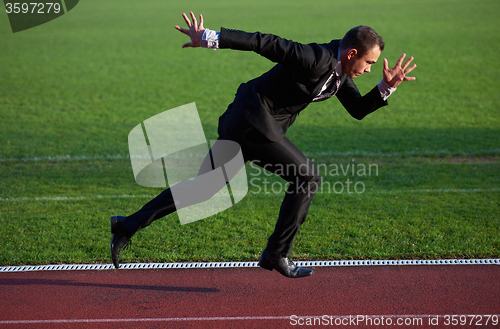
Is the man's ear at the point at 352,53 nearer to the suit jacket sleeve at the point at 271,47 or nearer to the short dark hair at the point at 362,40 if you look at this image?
the short dark hair at the point at 362,40

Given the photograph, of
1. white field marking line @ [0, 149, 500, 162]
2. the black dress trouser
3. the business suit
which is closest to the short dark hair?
the business suit

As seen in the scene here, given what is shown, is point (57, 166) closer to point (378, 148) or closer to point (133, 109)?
point (133, 109)

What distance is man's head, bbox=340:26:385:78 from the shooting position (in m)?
3.98

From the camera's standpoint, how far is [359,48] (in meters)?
3.99

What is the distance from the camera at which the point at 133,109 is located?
1305 cm

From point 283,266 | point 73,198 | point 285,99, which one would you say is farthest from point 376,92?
point 73,198

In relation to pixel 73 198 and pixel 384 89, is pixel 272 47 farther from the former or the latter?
pixel 73 198

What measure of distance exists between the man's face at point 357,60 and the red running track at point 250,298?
77.1 inches

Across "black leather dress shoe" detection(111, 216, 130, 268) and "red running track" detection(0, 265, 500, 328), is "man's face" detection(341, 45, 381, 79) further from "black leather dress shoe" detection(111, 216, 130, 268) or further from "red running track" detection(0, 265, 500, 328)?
"black leather dress shoe" detection(111, 216, 130, 268)

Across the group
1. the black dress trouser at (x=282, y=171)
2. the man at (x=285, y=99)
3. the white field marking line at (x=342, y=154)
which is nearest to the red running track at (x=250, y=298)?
the man at (x=285, y=99)

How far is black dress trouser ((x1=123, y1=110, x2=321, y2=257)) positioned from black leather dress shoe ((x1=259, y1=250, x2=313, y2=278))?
47mm

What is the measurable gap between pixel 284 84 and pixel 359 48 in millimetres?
642

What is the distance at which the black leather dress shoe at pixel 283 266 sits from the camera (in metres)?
4.46

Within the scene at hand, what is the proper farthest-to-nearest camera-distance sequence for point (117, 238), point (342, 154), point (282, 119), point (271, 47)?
1. point (342, 154)
2. point (117, 238)
3. point (282, 119)
4. point (271, 47)
